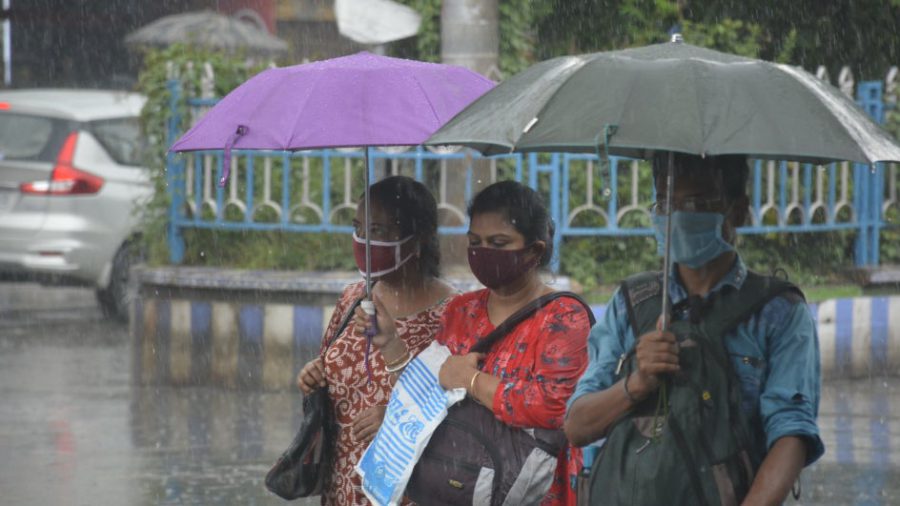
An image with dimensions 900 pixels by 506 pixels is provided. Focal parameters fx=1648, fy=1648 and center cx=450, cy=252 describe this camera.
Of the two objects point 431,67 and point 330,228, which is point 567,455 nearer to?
point 431,67

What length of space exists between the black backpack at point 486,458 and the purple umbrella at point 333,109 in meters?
0.57

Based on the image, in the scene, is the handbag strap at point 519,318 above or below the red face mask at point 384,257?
below

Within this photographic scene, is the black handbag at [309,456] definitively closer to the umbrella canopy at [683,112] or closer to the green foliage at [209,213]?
the umbrella canopy at [683,112]

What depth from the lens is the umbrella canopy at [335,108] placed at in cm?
430

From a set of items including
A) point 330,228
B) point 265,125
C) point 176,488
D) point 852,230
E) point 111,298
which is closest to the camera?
point 265,125

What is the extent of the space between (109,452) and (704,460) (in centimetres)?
537

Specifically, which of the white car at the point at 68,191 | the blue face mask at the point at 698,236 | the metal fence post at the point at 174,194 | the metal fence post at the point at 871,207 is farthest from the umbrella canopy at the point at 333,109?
the white car at the point at 68,191

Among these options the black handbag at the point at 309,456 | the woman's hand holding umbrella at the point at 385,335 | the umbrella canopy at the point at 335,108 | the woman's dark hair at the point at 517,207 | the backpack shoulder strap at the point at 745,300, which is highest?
the umbrella canopy at the point at 335,108

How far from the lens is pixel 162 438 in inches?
330

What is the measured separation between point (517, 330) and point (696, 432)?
906 millimetres

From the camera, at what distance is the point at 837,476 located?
24.5 ft

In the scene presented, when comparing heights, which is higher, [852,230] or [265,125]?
[265,125]

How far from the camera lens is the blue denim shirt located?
317cm

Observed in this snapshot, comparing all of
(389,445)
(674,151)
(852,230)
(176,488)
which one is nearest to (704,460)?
(674,151)
